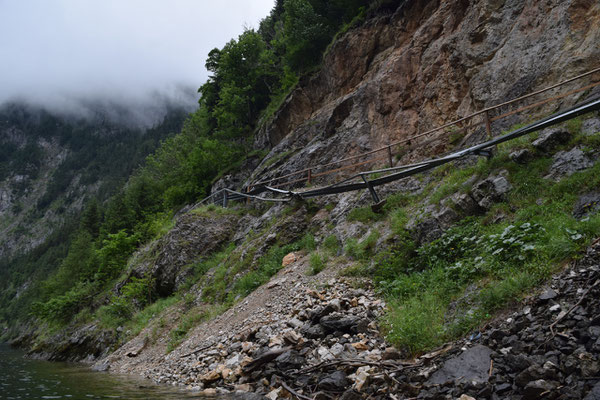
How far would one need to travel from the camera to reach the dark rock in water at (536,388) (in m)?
3.41

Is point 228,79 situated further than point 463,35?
Yes

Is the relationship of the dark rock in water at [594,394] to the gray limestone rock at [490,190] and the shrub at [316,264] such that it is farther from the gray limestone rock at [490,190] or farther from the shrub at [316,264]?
the shrub at [316,264]

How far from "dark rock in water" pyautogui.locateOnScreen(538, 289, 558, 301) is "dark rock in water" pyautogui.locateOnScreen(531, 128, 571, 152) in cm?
474

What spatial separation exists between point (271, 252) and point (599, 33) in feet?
38.3

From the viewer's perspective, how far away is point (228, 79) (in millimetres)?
32406

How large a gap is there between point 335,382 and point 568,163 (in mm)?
6678

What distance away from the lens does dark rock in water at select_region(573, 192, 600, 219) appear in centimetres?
612

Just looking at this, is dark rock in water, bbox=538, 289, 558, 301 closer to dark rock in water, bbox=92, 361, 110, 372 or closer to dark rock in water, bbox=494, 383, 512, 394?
dark rock in water, bbox=494, 383, 512, 394

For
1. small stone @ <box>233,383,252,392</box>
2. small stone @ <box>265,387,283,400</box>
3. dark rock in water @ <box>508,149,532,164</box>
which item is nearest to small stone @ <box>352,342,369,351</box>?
small stone @ <box>265,387,283,400</box>

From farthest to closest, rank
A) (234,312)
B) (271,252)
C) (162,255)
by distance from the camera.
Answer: (162,255) → (271,252) → (234,312)

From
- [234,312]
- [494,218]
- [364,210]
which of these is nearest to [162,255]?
[234,312]

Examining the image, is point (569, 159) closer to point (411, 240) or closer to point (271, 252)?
point (411, 240)

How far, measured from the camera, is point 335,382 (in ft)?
16.4

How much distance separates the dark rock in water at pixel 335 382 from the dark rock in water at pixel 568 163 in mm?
6099
